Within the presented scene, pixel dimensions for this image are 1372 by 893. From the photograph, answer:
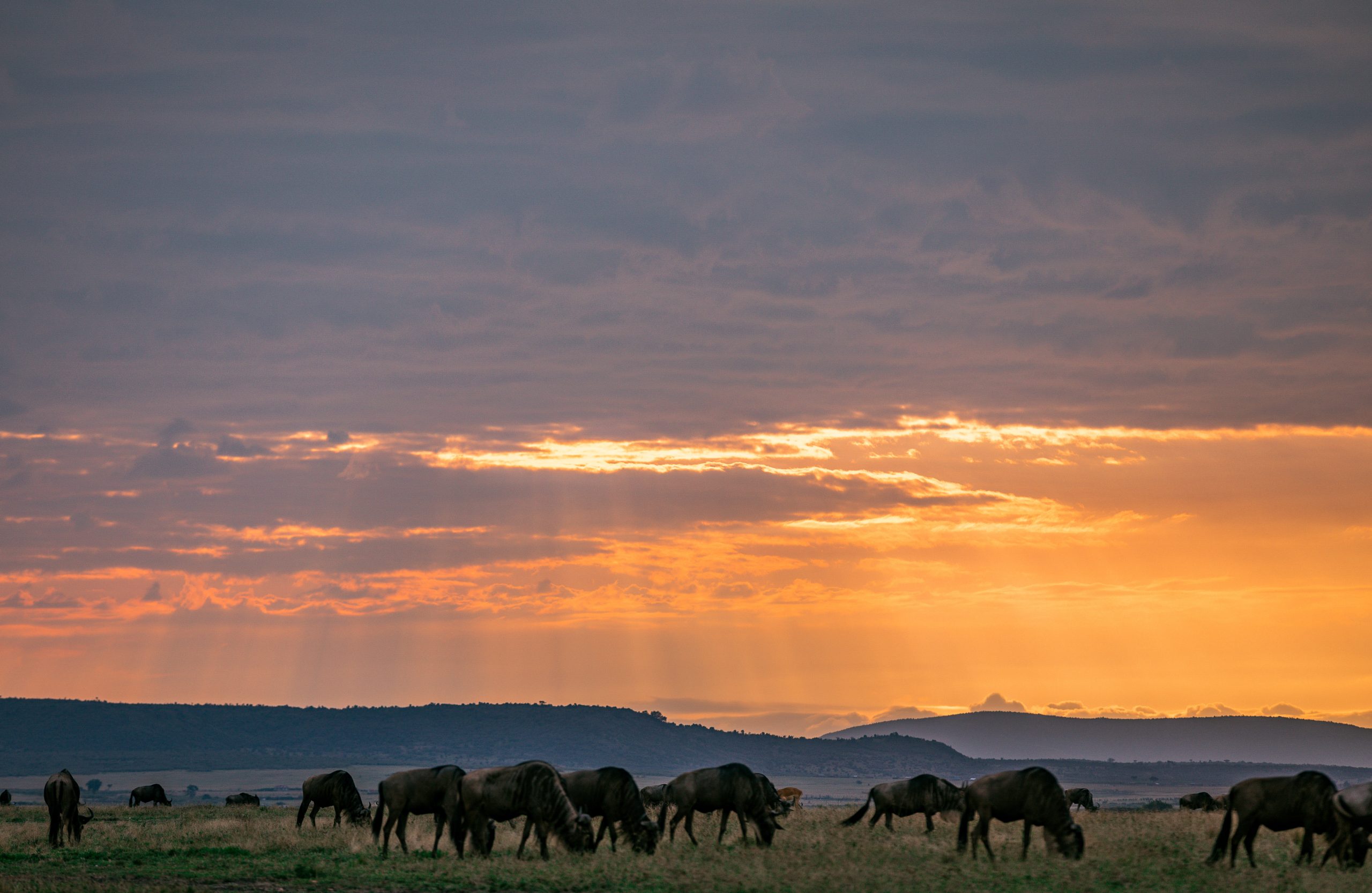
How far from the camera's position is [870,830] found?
144ft

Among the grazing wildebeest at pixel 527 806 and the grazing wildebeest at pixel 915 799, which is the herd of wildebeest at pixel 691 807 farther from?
the grazing wildebeest at pixel 915 799

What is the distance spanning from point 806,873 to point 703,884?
2.89 meters

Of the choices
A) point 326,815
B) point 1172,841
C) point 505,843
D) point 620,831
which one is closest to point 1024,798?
point 1172,841

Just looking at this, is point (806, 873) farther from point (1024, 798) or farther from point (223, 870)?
point (223, 870)

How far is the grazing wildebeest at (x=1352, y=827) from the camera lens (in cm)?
3388

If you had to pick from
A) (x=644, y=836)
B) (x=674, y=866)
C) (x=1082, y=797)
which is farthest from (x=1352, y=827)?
(x=1082, y=797)

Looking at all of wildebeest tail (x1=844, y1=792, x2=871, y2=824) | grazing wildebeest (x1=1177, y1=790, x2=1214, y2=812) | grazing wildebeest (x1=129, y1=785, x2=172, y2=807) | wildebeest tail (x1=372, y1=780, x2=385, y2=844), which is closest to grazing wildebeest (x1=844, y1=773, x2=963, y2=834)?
wildebeest tail (x1=844, y1=792, x2=871, y2=824)

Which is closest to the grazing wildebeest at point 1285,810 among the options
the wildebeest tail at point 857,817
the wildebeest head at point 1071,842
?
the wildebeest head at point 1071,842

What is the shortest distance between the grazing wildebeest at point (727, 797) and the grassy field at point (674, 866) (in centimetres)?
81

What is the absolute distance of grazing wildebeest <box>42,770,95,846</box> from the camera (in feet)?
132

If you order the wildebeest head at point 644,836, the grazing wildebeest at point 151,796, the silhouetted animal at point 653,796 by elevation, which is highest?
the wildebeest head at point 644,836

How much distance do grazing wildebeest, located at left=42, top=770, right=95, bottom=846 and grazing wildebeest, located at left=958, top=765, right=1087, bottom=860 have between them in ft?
84.4

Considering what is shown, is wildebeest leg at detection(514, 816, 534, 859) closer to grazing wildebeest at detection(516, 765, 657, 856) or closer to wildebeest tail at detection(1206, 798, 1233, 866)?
grazing wildebeest at detection(516, 765, 657, 856)

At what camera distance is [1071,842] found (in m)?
36.5
